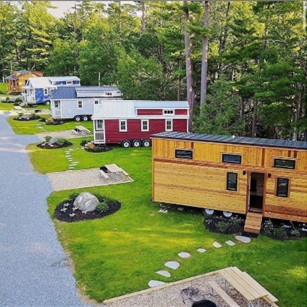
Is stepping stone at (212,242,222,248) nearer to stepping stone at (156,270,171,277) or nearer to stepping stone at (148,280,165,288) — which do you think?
stepping stone at (156,270,171,277)

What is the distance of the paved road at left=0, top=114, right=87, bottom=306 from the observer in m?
9.09

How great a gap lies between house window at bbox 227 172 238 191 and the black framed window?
155cm

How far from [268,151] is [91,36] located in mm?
37948

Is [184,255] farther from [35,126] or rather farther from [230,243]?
[35,126]

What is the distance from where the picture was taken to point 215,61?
89.0 ft

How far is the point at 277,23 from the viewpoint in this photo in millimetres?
21984

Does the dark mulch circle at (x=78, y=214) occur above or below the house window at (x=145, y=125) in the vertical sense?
below

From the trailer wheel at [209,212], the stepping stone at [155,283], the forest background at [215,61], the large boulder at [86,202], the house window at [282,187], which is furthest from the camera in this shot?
the forest background at [215,61]

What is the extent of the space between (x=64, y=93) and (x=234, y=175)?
26307mm

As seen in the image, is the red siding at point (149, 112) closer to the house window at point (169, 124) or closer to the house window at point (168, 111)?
the house window at point (168, 111)

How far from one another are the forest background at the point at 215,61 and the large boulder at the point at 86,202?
7.11 meters

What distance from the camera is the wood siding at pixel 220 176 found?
1245 centimetres

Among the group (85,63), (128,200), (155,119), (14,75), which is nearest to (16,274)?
(128,200)

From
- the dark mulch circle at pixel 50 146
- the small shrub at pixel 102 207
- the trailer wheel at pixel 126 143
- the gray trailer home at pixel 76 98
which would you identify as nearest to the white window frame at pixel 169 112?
the trailer wheel at pixel 126 143
